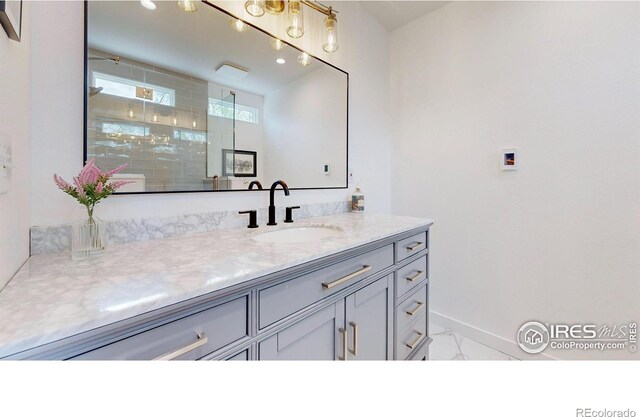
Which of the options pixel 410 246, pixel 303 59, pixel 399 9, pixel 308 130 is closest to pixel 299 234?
pixel 410 246

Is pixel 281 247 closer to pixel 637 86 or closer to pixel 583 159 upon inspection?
pixel 583 159

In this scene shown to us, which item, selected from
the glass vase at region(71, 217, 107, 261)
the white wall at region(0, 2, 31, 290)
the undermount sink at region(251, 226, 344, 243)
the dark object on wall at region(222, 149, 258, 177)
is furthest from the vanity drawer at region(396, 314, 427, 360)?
the white wall at region(0, 2, 31, 290)

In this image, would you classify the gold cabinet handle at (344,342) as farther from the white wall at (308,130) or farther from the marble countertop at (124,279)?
the white wall at (308,130)

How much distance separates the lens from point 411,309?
4.37ft

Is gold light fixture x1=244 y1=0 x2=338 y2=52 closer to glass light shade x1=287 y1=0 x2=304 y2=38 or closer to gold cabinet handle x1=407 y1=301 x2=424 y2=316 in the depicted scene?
glass light shade x1=287 y1=0 x2=304 y2=38

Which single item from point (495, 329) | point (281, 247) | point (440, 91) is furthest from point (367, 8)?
point (495, 329)

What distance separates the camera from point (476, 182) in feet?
6.00

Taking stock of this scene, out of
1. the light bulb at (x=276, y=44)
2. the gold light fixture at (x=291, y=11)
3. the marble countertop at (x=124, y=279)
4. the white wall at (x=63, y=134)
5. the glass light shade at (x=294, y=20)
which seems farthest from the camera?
the light bulb at (x=276, y=44)

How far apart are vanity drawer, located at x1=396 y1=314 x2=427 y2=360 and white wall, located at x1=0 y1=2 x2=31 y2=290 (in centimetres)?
140

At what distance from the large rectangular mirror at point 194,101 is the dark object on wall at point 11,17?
260mm

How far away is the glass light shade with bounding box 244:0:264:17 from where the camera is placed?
3.85ft

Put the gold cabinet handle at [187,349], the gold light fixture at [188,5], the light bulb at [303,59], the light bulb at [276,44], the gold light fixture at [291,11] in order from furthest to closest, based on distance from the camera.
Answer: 1. the light bulb at [303,59]
2. the light bulb at [276,44]
3. the gold light fixture at [291,11]
4. the gold light fixture at [188,5]
5. the gold cabinet handle at [187,349]

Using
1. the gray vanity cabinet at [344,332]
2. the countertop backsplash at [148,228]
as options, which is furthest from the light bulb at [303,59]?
the gray vanity cabinet at [344,332]

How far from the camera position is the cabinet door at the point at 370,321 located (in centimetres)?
96
